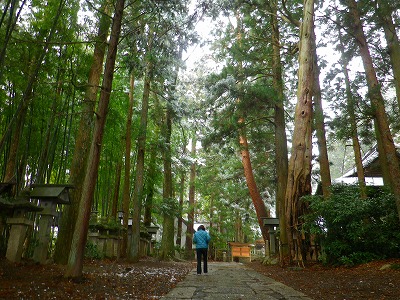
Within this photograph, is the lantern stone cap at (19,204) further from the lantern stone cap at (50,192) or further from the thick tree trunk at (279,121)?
the thick tree trunk at (279,121)

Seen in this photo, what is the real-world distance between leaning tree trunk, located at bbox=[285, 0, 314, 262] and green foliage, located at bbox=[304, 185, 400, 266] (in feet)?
1.40

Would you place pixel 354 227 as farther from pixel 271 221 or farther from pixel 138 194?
pixel 138 194

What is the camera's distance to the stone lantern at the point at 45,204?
19.5 ft

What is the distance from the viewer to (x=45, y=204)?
618 centimetres

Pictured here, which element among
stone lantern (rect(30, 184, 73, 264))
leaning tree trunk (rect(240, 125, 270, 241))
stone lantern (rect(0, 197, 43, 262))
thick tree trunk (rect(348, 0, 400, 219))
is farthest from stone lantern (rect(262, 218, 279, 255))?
stone lantern (rect(0, 197, 43, 262))

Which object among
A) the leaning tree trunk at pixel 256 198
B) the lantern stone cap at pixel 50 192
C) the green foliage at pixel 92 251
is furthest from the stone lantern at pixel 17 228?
the leaning tree trunk at pixel 256 198

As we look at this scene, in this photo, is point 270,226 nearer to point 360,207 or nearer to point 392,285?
point 360,207

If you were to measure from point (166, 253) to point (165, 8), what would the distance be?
10.4m

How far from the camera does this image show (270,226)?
12.4 m

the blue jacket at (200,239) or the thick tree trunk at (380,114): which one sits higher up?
the thick tree trunk at (380,114)

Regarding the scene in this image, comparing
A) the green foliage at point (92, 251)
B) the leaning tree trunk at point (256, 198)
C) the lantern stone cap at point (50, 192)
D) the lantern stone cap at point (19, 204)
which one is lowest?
the green foliage at point (92, 251)

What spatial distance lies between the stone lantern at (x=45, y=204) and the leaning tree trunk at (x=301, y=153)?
18.0ft

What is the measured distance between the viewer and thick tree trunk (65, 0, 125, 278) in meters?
4.43

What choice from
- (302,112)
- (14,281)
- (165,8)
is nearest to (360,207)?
(302,112)
